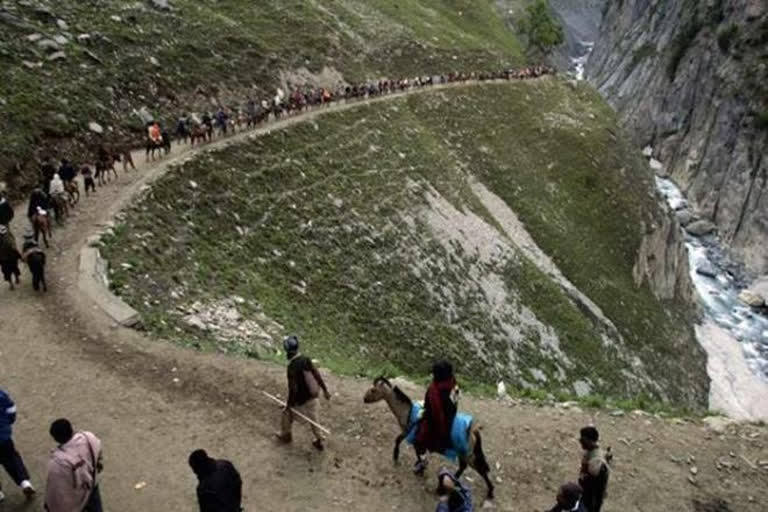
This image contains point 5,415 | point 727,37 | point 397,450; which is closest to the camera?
point 5,415

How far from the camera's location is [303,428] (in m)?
17.4

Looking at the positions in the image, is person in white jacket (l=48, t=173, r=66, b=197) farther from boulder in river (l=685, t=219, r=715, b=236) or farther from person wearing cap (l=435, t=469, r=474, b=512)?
boulder in river (l=685, t=219, r=715, b=236)

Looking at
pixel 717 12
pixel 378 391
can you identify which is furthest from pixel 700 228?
pixel 378 391

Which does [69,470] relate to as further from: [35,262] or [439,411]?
[35,262]

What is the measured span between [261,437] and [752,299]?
73.6 metres

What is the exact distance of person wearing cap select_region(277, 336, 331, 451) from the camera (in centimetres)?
1555

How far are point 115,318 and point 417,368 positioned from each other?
17753mm

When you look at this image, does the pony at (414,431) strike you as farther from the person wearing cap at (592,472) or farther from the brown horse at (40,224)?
the brown horse at (40,224)

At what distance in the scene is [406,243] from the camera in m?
46.4

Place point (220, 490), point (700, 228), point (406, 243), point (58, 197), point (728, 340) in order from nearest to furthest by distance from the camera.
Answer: point (220, 490)
point (58, 197)
point (406, 243)
point (728, 340)
point (700, 228)

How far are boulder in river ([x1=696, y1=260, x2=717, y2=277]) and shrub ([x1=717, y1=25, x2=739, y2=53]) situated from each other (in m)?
45.7

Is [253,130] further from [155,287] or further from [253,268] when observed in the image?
[155,287]

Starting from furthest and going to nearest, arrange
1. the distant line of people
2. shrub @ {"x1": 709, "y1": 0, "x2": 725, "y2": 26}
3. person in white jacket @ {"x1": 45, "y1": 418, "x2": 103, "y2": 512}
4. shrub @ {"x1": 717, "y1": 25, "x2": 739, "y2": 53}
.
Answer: shrub @ {"x1": 709, "y1": 0, "x2": 725, "y2": 26}, shrub @ {"x1": 717, "y1": 25, "x2": 739, "y2": 53}, the distant line of people, person in white jacket @ {"x1": 45, "y1": 418, "x2": 103, "y2": 512}

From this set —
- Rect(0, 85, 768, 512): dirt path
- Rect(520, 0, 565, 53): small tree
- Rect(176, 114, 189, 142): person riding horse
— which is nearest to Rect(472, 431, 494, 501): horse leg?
Rect(0, 85, 768, 512): dirt path
